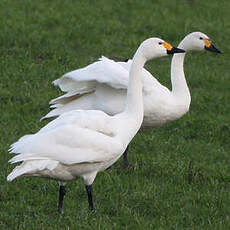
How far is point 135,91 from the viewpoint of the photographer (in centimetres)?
695

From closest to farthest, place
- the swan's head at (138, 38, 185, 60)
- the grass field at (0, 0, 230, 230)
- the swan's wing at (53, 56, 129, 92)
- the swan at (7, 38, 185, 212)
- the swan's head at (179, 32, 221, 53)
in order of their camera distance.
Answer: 1. the swan at (7, 38, 185, 212)
2. the grass field at (0, 0, 230, 230)
3. the swan's head at (138, 38, 185, 60)
4. the swan's wing at (53, 56, 129, 92)
5. the swan's head at (179, 32, 221, 53)

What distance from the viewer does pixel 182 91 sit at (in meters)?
→ 8.55

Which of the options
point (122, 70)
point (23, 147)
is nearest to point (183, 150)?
point (122, 70)

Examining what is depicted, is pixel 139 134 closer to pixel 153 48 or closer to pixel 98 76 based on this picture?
pixel 98 76

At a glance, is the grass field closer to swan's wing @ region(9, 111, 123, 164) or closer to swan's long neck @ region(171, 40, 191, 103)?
swan's wing @ region(9, 111, 123, 164)

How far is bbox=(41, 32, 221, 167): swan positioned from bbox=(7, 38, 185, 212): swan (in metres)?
1.36

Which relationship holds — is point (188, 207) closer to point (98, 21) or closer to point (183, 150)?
point (183, 150)

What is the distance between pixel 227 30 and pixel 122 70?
603 centimetres

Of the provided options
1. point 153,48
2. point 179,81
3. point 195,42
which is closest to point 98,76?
point 179,81

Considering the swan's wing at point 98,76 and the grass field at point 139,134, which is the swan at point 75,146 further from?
the swan's wing at point 98,76

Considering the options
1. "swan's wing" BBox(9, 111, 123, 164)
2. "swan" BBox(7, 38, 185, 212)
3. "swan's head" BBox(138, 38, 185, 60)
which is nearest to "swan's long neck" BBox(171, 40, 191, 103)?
"swan's head" BBox(138, 38, 185, 60)

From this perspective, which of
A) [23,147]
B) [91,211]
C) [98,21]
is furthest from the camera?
[98,21]

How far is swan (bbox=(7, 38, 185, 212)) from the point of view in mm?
6254

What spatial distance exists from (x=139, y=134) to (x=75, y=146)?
10.7ft
